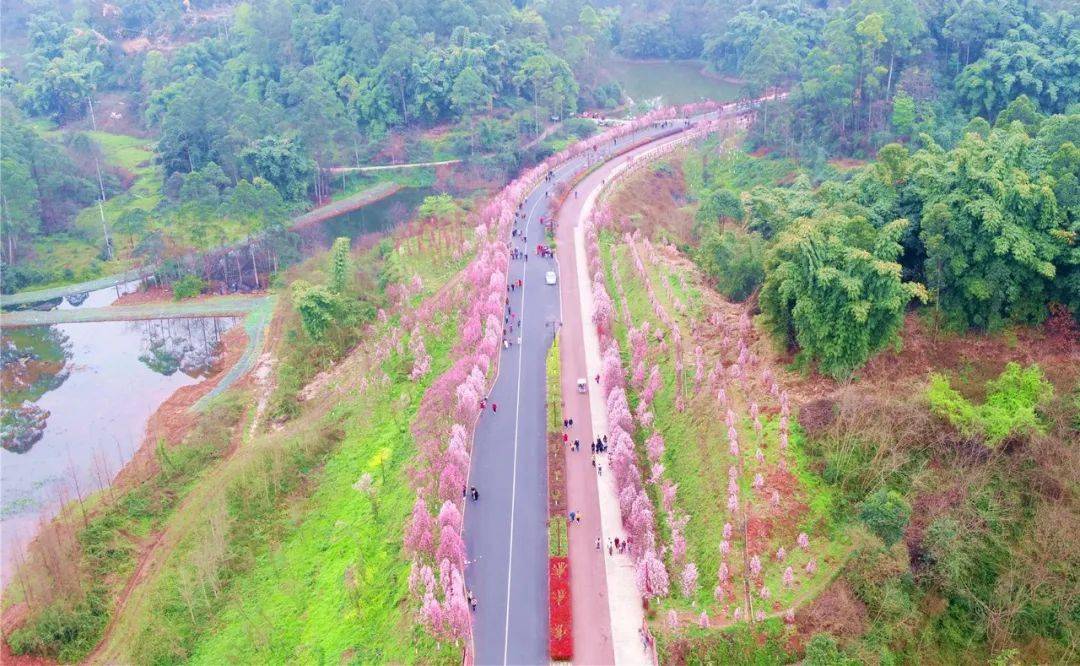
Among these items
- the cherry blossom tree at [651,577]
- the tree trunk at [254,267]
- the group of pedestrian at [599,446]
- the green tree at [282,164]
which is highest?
the green tree at [282,164]

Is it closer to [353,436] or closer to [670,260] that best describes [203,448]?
[353,436]

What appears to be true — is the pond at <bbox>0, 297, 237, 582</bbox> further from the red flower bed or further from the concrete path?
the red flower bed

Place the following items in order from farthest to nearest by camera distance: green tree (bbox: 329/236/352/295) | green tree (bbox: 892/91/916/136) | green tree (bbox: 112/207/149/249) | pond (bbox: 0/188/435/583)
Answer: green tree (bbox: 112/207/149/249) → green tree (bbox: 892/91/916/136) → green tree (bbox: 329/236/352/295) → pond (bbox: 0/188/435/583)

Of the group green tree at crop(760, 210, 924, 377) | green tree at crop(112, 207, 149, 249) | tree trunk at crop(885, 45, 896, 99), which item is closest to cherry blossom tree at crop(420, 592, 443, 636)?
green tree at crop(760, 210, 924, 377)

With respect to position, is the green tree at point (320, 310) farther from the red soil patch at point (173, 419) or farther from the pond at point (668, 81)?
the pond at point (668, 81)

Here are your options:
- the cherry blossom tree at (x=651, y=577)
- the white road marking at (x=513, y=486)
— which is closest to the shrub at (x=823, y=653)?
the cherry blossom tree at (x=651, y=577)

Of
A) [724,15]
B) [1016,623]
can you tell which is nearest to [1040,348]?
[1016,623]
